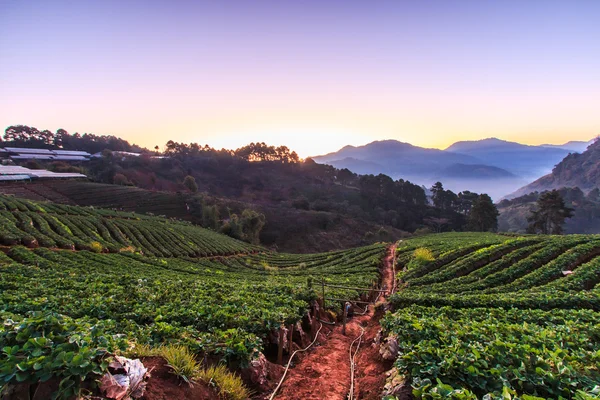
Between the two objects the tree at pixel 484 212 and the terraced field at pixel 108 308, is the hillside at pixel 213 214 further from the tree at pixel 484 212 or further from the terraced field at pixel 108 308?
the terraced field at pixel 108 308

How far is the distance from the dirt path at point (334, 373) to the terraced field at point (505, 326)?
124 centimetres

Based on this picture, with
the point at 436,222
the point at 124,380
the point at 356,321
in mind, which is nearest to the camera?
the point at 124,380

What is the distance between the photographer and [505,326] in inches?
325

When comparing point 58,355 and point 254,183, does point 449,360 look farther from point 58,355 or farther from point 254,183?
point 254,183

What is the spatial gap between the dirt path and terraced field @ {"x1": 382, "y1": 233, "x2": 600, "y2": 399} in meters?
1.24

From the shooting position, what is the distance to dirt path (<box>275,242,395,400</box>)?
24.7 feet

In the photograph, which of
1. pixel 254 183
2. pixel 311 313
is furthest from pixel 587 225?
pixel 311 313

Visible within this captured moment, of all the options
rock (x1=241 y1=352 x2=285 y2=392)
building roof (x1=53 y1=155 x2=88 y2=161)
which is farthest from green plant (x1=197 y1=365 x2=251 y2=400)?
building roof (x1=53 y1=155 x2=88 y2=161)

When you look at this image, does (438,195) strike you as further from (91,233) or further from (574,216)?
(91,233)

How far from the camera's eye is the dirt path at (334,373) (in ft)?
24.7

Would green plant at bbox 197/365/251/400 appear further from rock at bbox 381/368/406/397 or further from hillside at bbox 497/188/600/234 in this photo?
hillside at bbox 497/188/600/234

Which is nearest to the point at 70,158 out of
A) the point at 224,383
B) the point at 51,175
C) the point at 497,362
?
the point at 51,175

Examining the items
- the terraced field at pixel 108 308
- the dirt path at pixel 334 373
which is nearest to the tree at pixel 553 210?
the terraced field at pixel 108 308

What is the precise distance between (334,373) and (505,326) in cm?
512
